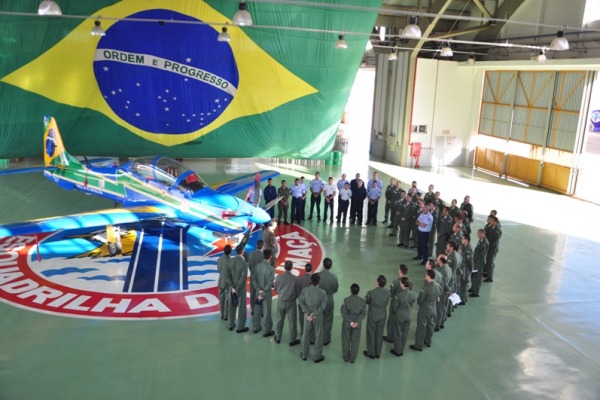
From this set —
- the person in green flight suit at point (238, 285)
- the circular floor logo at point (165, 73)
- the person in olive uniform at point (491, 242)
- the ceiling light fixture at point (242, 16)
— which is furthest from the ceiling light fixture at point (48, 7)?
the person in olive uniform at point (491, 242)

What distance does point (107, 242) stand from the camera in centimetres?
1159

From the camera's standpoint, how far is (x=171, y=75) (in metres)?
15.8

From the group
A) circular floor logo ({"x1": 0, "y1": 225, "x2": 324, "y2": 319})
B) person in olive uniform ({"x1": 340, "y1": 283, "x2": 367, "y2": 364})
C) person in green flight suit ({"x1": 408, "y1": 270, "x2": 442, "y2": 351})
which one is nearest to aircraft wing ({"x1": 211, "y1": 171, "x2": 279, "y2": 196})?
circular floor logo ({"x1": 0, "y1": 225, "x2": 324, "y2": 319})

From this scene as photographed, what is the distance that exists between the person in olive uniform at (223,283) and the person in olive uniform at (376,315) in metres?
2.32

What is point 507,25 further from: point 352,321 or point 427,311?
point 352,321

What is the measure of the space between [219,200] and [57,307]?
4261mm

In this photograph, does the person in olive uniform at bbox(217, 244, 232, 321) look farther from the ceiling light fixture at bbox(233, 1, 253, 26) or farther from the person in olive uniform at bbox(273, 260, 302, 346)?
the ceiling light fixture at bbox(233, 1, 253, 26)

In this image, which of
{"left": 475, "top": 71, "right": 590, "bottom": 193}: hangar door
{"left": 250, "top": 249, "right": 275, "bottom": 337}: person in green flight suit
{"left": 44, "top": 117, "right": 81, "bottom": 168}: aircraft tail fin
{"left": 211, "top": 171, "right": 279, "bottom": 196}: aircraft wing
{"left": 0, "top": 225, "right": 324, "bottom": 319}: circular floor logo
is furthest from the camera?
{"left": 475, "top": 71, "right": 590, "bottom": 193}: hangar door

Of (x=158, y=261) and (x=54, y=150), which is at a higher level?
(x=54, y=150)

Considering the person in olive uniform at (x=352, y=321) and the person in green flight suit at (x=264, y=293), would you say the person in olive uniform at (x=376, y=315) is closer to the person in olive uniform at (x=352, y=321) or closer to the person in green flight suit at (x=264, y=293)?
the person in olive uniform at (x=352, y=321)

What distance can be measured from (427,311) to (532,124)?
18.0m

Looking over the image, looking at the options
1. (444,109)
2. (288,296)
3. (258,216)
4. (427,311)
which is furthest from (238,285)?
(444,109)

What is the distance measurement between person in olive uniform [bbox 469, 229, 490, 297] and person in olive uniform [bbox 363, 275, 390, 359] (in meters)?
3.46

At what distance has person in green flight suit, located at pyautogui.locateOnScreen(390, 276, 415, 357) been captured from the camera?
7469 millimetres
